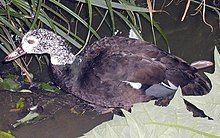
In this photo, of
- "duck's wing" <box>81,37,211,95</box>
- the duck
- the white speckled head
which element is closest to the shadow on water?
the duck

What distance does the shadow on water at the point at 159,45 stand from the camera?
13.6 feet

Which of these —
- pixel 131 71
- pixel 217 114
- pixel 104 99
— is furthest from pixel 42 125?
pixel 217 114

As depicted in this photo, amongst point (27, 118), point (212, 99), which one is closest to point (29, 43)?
point (27, 118)

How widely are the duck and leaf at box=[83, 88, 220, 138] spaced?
3399mm

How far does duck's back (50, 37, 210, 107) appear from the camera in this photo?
396 centimetres

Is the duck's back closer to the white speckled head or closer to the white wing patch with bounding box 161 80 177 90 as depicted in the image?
the white wing patch with bounding box 161 80 177 90

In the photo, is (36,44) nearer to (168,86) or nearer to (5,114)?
(5,114)

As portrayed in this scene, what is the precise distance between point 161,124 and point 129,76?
135 inches

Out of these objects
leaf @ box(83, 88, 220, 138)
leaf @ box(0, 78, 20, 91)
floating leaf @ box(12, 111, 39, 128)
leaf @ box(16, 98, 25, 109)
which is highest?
leaf @ box(83, 88, 220, 138)

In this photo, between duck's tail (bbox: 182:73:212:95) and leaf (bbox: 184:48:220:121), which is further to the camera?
duck's tail (bbox: 182:73:212:95)

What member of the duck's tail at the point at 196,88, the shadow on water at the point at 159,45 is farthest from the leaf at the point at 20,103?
the duck's tail at the point at 196,88

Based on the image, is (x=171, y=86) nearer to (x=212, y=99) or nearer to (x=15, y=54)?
(x=15, y=54)

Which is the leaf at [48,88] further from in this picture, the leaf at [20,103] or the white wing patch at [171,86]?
the white wing patch at [171,86]

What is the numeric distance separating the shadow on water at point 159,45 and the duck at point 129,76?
0.22 meters
